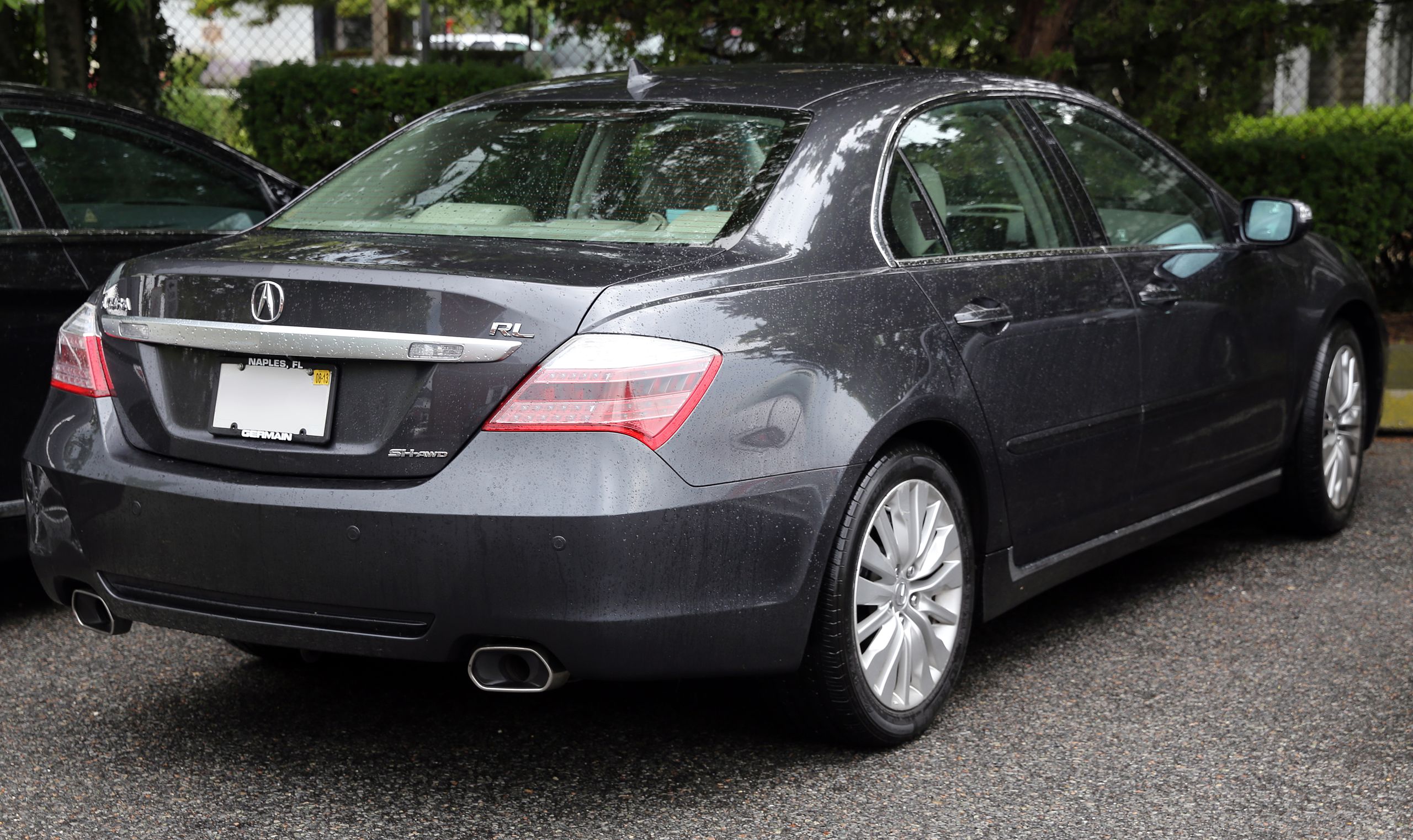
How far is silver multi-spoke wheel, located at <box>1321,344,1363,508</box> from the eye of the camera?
5445 millimetres

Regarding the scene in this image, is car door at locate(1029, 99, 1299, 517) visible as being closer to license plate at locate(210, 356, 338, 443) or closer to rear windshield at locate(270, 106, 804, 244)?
rear windshield at locate(270, 106, 804, 244)

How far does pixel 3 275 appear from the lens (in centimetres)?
449

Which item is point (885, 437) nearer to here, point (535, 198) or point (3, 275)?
point (535, 198)

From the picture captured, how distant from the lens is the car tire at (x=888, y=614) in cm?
338

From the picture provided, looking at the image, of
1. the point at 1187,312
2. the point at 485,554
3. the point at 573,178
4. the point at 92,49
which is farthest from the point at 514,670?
the point at 92,49

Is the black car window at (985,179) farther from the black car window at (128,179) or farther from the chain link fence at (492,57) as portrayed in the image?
the chain link fence at (492,57)

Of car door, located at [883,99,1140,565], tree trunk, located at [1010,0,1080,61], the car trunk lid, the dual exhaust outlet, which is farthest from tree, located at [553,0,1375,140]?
the dual exhaust outlet

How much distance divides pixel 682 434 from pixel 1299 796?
147cm

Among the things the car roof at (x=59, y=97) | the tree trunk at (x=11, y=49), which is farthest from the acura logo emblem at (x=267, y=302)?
the tree trunk at (x=11, y=49)

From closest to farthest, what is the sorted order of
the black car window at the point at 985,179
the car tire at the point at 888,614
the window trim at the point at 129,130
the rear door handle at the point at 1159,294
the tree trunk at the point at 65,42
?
the car tire at the point at 888,614
the black car window at the point at 985,179
the rear door handle at the point at 1159,294
the window trim at the point at 129,130
the tree trunk at the point at 65,42

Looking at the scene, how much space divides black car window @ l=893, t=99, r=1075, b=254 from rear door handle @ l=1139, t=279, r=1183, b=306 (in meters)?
0.29

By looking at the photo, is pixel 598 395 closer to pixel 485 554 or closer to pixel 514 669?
pixel 485 554

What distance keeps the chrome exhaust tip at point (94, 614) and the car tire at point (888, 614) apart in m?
1.40

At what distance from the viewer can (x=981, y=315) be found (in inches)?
148
